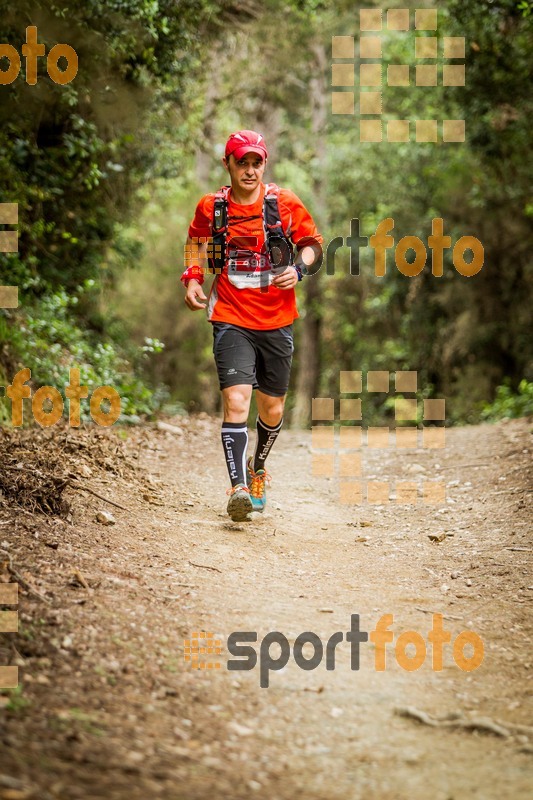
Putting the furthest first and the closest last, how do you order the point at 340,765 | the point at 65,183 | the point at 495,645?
1. the point at 65,183
2. the point at 495,645
3. the point at 340,765

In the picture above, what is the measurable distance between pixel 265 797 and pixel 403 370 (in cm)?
1965

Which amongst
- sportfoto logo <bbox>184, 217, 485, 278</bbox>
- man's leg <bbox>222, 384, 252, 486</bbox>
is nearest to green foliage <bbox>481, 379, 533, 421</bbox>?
sportfoto logo <bbox>184, 217, 485, 278</bbox>

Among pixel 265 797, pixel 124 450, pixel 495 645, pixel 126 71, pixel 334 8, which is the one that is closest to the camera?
pixel 265 797

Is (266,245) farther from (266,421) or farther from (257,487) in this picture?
(257,487)

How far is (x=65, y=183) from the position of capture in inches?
412

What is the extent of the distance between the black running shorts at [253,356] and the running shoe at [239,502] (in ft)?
2.34

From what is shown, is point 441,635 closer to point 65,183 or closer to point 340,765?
point 340,765

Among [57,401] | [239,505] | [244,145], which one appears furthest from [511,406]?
[244,145]

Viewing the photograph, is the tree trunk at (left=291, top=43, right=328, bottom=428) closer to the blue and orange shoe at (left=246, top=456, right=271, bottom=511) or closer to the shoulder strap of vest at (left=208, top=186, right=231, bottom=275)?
the blue and orange shoe at (left=246, top=456, right=271, bottom=511)

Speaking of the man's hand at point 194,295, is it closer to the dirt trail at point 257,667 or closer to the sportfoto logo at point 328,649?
the dirt trail at point 257,667

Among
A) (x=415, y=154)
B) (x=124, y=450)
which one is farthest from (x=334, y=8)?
(x=124, y=450)

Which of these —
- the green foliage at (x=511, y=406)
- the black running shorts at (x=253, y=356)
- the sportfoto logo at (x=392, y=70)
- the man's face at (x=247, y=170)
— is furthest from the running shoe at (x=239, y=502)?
the sportfoto logo at (x=392, y=70)

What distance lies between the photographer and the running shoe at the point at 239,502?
585cm

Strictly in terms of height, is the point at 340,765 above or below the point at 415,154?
below
